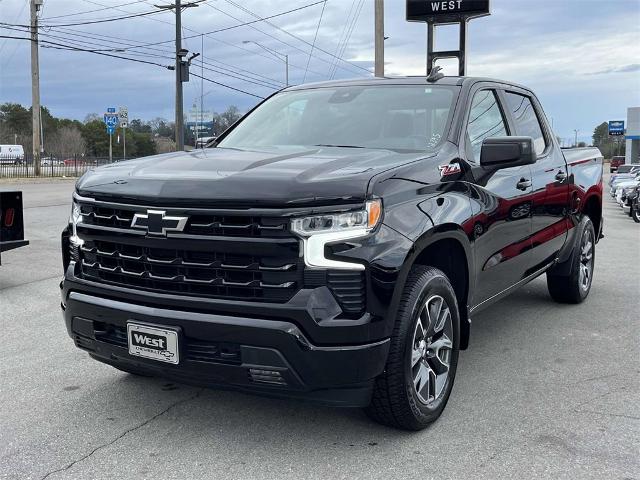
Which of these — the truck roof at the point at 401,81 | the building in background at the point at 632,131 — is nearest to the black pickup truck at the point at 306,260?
the truck roof at the point at 401,81

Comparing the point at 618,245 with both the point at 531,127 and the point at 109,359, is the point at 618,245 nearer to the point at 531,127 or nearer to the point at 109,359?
the point at 531,127

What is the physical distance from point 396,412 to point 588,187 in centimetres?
400

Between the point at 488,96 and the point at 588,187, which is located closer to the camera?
the point at 488,96

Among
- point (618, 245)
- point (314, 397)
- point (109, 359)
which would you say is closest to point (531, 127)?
point (314, 397)

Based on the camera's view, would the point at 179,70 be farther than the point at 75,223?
Yes

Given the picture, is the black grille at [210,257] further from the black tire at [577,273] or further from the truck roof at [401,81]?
the black tire at [577,273]

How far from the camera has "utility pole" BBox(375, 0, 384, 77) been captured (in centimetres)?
1967

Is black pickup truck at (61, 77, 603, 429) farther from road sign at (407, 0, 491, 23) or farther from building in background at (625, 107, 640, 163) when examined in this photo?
building in background at (625, 107, 640, 163)

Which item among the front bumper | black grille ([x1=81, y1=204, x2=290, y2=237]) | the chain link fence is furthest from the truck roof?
the chain link fence

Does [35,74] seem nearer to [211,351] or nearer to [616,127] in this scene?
[211,351]

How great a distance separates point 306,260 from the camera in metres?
2.90

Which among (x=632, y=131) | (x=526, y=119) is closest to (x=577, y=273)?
(x=526, y=119)

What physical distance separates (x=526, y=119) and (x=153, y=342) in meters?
3.70

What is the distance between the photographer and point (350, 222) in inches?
117
